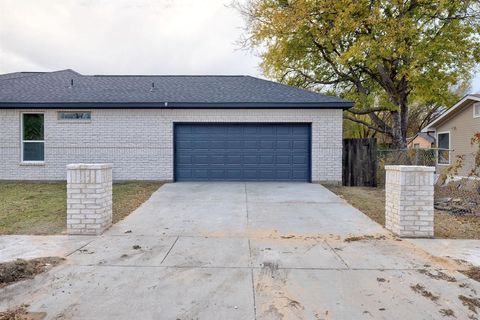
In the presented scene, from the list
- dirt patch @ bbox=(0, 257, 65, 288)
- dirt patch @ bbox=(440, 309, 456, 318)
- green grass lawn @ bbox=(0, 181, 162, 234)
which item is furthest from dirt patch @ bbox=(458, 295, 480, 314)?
green grass lawn @ bbox=(0, 181, 162, 234)

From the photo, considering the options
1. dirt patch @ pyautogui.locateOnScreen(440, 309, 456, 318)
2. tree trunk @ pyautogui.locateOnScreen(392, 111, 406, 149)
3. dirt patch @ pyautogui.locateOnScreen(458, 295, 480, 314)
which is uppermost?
tree trunk @ pyautogui.locateOnScreen(392, 111, 406, 149)

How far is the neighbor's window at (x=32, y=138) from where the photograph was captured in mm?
12555

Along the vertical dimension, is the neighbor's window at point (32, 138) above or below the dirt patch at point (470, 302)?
above

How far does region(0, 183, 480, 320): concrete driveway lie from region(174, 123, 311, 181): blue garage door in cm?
564

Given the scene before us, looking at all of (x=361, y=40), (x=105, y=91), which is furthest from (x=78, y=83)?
(x=361, y=40)

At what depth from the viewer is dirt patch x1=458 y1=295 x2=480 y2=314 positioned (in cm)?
329

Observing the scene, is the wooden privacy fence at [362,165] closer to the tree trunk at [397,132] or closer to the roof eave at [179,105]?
the roof eave at [179,105]

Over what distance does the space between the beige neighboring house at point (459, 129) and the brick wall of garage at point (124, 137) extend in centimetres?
918

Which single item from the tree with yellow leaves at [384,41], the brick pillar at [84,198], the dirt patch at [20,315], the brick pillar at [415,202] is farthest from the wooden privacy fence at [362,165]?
A: the dirt patch at [20,315]

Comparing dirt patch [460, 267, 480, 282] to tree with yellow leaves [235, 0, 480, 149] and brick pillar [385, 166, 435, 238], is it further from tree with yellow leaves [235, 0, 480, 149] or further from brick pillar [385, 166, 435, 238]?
tree with yellow leaves [235, 0, 480, 149]

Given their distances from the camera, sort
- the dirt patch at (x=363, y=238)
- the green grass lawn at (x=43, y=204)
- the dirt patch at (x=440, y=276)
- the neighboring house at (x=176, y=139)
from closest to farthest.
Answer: the dirt patch at (x=440, y=276)
the dirt patch at (x=363, y=238)
the green grass lawn at (x=43, y=204)
the neighboring house at (x=176, y=139)

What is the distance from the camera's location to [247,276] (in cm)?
400

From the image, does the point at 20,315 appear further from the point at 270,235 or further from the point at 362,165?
the point at 362,165

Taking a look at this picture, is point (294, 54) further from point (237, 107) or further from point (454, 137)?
point (454, 137)
